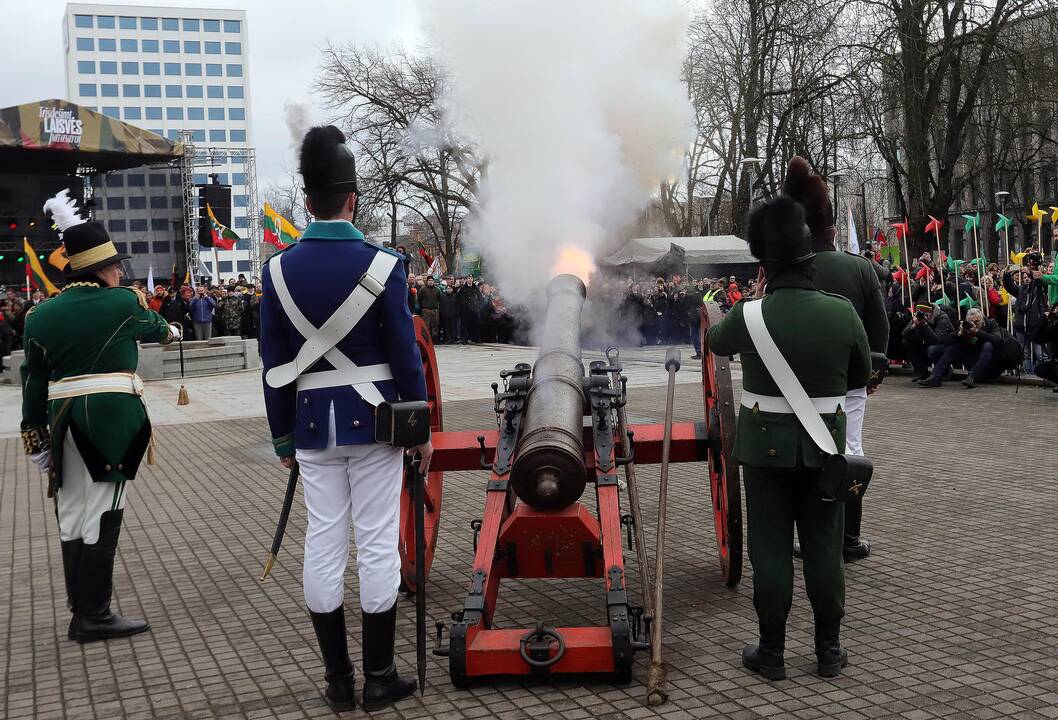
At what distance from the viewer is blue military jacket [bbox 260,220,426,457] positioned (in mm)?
4105

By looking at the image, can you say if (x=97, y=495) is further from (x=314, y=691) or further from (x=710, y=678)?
(x=710, y=678)

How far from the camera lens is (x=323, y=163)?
13.8 ft

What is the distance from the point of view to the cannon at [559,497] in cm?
434

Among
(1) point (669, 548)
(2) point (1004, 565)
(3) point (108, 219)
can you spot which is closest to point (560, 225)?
(1) point (669, 548)

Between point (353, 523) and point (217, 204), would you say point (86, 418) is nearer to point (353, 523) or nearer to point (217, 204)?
point (353, 523)

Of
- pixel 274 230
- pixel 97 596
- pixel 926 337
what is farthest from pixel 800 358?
pixel 274 230

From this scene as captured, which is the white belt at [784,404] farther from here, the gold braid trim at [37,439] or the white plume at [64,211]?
the white plume at [64,211]

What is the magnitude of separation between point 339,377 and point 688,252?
1004 inches

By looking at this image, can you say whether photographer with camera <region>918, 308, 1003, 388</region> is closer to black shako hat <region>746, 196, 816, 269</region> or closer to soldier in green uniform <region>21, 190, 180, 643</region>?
black shako hat <region>746, 196, 816, 269</region>

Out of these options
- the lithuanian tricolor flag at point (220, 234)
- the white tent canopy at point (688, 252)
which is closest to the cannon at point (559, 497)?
the white tent canopy at point (688, 252)

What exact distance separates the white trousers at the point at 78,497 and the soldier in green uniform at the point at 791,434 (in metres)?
2.92

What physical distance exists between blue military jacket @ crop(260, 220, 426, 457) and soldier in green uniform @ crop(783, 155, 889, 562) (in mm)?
2427

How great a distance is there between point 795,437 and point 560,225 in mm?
4762

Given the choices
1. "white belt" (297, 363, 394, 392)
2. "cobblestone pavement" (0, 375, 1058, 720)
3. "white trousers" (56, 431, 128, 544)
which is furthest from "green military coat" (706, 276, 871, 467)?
"white trousers" (56, 431, 128, 544)
